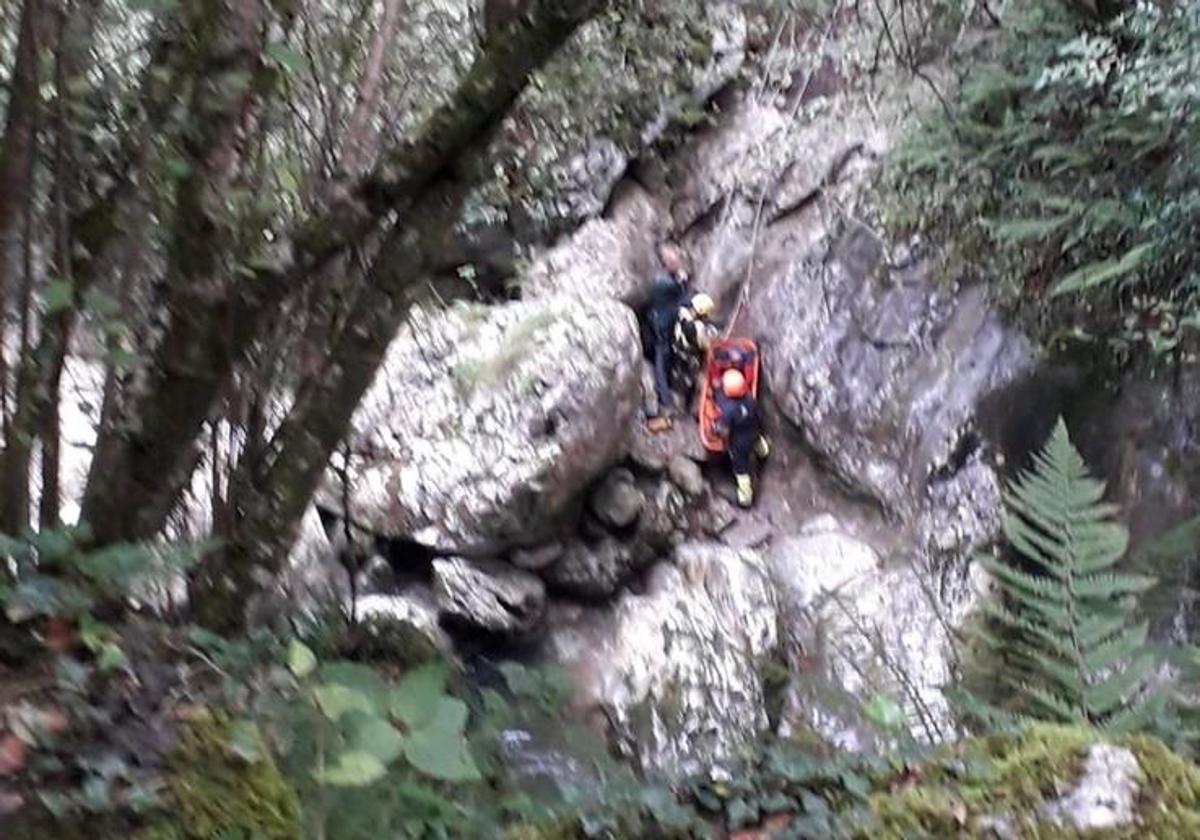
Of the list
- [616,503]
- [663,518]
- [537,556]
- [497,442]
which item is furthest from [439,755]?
[663,518]

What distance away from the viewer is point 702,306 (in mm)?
8258

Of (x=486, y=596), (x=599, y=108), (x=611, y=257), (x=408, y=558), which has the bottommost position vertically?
(x=486, y=596)

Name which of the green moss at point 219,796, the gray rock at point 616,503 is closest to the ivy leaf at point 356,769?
the green moss at point 219,796

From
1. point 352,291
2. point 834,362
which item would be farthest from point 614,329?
point 352,291

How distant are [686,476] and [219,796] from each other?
21.8ft

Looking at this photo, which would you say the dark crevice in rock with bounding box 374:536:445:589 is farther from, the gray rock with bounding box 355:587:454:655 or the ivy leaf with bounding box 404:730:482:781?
the ivy leaf with bounding box 404:730:482:781

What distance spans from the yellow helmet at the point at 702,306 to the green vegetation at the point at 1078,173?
1569 mm

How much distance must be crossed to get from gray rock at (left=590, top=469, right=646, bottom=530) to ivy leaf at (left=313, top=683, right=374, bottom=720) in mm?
6077

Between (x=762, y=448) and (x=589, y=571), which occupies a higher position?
(x=762, y=448)

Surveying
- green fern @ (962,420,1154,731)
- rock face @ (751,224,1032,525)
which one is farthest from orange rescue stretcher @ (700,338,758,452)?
green fern @ (962,420,1154,731)

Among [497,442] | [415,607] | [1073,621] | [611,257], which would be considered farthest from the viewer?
[611,257]

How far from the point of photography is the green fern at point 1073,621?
2.61 metres

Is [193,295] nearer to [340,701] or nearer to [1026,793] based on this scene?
[340,701]

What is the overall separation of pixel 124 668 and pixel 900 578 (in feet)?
18.4
